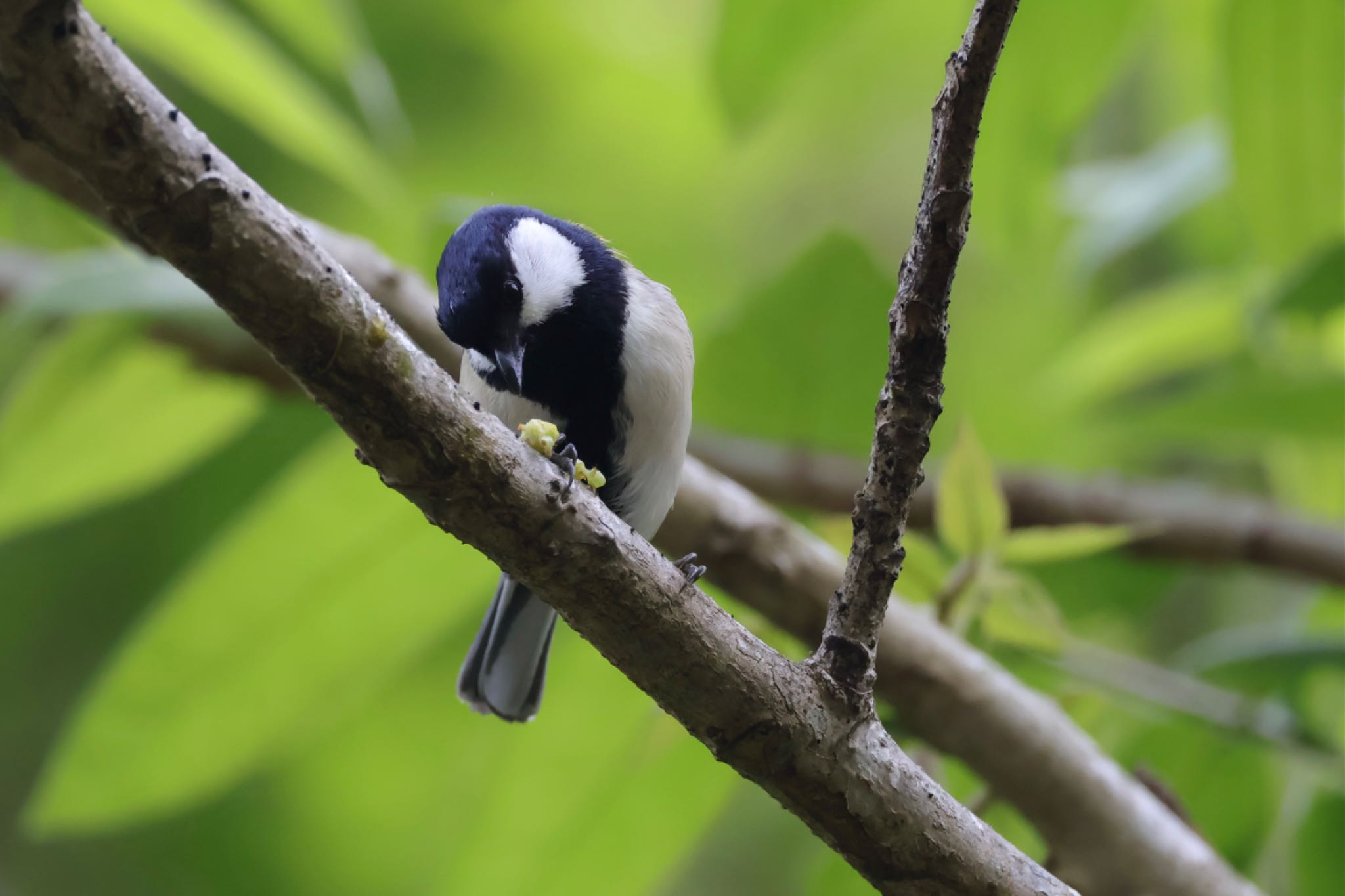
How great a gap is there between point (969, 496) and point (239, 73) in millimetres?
821

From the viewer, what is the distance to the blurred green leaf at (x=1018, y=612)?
1.04 meters

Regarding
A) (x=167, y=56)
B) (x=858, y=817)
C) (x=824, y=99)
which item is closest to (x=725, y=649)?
(x=858, y=817)

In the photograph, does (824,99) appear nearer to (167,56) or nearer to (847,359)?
(847,359)

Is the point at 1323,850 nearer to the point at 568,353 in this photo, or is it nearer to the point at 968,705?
the point at 968,705

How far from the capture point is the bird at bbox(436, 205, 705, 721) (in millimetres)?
1000

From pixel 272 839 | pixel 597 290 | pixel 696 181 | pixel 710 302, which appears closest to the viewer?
pixel 597 290

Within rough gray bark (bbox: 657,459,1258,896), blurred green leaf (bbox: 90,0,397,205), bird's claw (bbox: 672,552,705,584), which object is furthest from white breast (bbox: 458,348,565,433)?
blurred green leaf (bbox: 90,0,397,205)

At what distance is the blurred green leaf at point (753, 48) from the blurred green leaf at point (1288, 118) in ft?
1.26

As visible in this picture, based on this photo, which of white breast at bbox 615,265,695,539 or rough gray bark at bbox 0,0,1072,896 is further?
white breast at bbox 615,265,695,539

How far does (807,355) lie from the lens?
1.24m

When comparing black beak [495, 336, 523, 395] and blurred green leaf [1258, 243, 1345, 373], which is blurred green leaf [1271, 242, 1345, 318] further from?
black beak [495, 336, 523, 395]

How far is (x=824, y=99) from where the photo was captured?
209 cm

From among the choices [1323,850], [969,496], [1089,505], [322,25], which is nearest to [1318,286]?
[1089,505]

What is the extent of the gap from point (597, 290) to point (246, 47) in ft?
1.58
